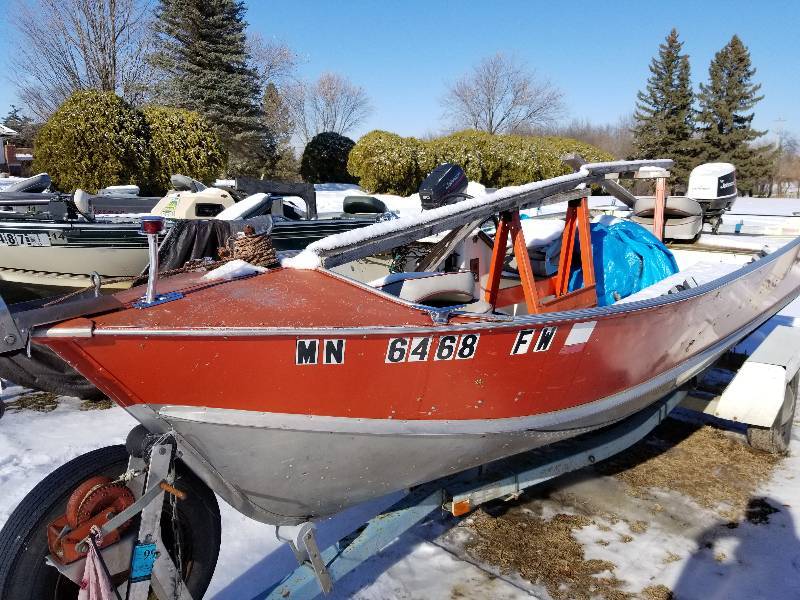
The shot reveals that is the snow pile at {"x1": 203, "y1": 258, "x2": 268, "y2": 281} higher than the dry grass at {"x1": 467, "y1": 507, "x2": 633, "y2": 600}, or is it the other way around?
the snow pile at {"x1": 203, "y1": 258, "x2": 268, "y2": 281}

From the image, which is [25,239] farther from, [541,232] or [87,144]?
[87,144]

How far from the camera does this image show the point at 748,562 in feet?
9.46

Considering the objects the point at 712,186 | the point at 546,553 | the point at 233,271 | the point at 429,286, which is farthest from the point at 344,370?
the point at 712,186

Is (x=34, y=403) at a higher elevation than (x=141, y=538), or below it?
below

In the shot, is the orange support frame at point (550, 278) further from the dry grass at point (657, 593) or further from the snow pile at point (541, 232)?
the dry grass at point (657, 593)

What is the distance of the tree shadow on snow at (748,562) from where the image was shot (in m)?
2.68

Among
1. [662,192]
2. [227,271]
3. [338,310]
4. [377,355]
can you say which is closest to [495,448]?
[377,355]

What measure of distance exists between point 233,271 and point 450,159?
781 inches

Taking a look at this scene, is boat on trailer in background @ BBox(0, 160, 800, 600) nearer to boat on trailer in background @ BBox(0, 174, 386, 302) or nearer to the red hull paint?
the red hull paint

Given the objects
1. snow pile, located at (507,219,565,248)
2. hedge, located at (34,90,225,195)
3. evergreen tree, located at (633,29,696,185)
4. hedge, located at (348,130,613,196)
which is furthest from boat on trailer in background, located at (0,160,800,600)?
evergreen tree, located at (633,29,696,185)

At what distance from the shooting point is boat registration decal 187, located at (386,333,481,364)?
2.22m

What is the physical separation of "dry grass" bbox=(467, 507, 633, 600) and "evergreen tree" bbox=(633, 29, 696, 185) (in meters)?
34.0

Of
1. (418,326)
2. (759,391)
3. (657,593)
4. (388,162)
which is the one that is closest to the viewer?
(418,326)

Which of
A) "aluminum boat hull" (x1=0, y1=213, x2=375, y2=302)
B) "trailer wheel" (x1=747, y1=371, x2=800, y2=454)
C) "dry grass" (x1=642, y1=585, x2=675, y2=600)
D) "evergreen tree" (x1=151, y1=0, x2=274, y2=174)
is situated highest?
"evergreen tree" (x1=151, y1=0, x2=274, y2=174)
